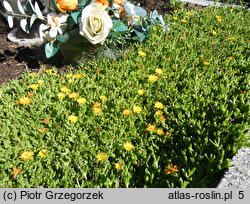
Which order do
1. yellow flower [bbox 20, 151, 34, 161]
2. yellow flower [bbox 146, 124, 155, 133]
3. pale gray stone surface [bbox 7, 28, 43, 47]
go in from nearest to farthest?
yellow flower [bbox 20, 151, 34, 161] → yellow flower [bbox 146, 124, 155, 133] → pale gray stone surface [bbox 7, 28, 43, 47]

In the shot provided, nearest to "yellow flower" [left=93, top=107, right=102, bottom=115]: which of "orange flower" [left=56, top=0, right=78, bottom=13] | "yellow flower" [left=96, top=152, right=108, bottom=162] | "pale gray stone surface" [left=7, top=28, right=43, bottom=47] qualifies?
"yellow flower" [left=96, top=152, right=108, bottom=162]

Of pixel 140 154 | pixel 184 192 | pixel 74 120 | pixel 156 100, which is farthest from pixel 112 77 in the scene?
pixel 184 192

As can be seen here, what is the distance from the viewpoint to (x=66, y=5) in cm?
305

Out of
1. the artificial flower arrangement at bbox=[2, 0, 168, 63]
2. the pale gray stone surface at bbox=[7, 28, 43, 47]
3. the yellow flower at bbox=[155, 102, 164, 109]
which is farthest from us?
the pale gray stone surface at bbox=[7, 28, 43, 47]

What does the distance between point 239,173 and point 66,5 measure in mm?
1891

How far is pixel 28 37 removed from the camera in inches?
143

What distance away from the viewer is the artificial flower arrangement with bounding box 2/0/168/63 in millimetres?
2994

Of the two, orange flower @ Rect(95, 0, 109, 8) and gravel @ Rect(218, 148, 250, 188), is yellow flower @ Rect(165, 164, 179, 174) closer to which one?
gravel @ Rect(218, 148, 250, 188)

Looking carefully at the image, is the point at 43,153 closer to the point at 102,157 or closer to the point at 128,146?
the point at 102,157

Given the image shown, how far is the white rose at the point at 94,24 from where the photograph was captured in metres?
2.94

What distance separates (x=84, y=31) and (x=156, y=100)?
75 cm

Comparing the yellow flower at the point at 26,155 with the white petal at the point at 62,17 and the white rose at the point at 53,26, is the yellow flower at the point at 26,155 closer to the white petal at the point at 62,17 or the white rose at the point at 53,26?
the white rose at the point at 53,26

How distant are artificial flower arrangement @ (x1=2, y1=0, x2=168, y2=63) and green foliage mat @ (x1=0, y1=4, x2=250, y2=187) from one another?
0.17m

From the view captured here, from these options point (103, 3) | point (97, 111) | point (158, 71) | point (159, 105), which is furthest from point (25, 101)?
point (103, 3)
